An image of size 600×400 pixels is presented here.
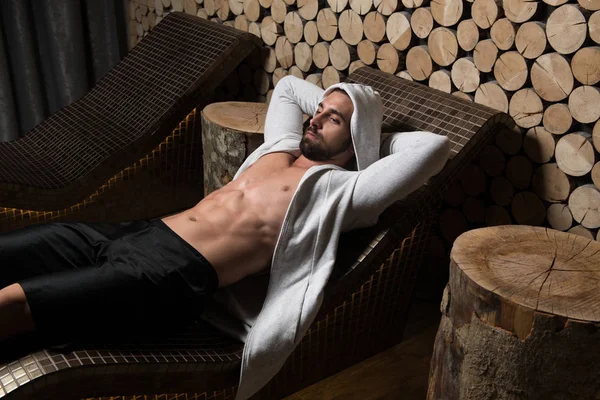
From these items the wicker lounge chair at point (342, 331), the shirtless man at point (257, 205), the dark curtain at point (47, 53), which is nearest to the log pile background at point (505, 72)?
the wicker lounge chair at point (342, 331)

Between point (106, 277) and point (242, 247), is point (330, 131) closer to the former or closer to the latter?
point (242, 247)

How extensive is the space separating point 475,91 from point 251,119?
838mm

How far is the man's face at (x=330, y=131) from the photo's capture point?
1.92m

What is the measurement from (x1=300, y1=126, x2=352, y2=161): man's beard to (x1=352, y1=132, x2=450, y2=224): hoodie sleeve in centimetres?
15

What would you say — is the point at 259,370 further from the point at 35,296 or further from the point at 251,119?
the point at 251,119

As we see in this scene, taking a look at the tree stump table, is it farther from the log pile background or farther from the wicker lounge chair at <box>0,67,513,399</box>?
the log pile background

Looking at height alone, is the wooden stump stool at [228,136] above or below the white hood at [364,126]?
below

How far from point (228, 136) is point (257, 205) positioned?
24.6 inches

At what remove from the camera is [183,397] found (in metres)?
1.66

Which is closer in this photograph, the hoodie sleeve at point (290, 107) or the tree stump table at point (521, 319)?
the tree stump table at point (521, 319)

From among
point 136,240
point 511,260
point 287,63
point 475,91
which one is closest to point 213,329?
point 136,240

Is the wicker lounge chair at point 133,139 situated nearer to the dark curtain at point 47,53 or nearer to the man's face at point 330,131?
the dark curtain at point 47,53

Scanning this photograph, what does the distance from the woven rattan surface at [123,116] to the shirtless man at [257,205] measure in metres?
0.91

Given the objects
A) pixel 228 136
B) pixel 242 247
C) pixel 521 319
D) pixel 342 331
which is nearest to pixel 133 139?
pixel 228 136
